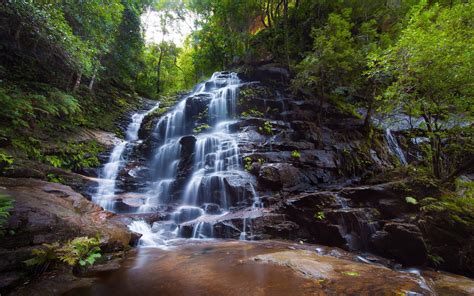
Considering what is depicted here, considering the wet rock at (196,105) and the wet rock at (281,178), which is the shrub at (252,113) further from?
the wet rock at (281,178)

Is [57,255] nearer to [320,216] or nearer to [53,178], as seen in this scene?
[53,178]

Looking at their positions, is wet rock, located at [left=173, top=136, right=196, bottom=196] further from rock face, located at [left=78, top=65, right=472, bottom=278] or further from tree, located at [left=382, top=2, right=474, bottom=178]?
tree, located at [left=382, top=2, right=474, bottom=178]

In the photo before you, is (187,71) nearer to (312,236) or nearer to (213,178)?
(213,178)

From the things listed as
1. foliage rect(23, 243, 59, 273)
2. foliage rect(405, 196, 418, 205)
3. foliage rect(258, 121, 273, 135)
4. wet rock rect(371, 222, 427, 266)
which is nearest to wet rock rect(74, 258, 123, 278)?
foliage rect(23, 243, 59, 273)

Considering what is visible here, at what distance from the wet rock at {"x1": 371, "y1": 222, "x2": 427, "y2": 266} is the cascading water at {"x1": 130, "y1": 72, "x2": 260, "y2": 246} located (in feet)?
12.0

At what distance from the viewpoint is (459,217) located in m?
5.50

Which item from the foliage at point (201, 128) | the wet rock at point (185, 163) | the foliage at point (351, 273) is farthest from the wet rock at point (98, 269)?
the foliage at point (201, 128)

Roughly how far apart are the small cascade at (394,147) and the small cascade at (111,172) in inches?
547

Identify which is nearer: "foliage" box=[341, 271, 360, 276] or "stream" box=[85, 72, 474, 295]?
"stream" box=[85, 72, 474, 295]

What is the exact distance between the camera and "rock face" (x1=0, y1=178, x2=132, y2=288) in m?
3.54

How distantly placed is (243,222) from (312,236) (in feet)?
6.49

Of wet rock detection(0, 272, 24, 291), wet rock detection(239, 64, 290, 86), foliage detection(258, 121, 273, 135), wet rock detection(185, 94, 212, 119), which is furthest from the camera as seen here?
wet rock detection(239, 64, 290, 86)

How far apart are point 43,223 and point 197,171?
245 inches

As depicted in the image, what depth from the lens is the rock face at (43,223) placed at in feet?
11.6
